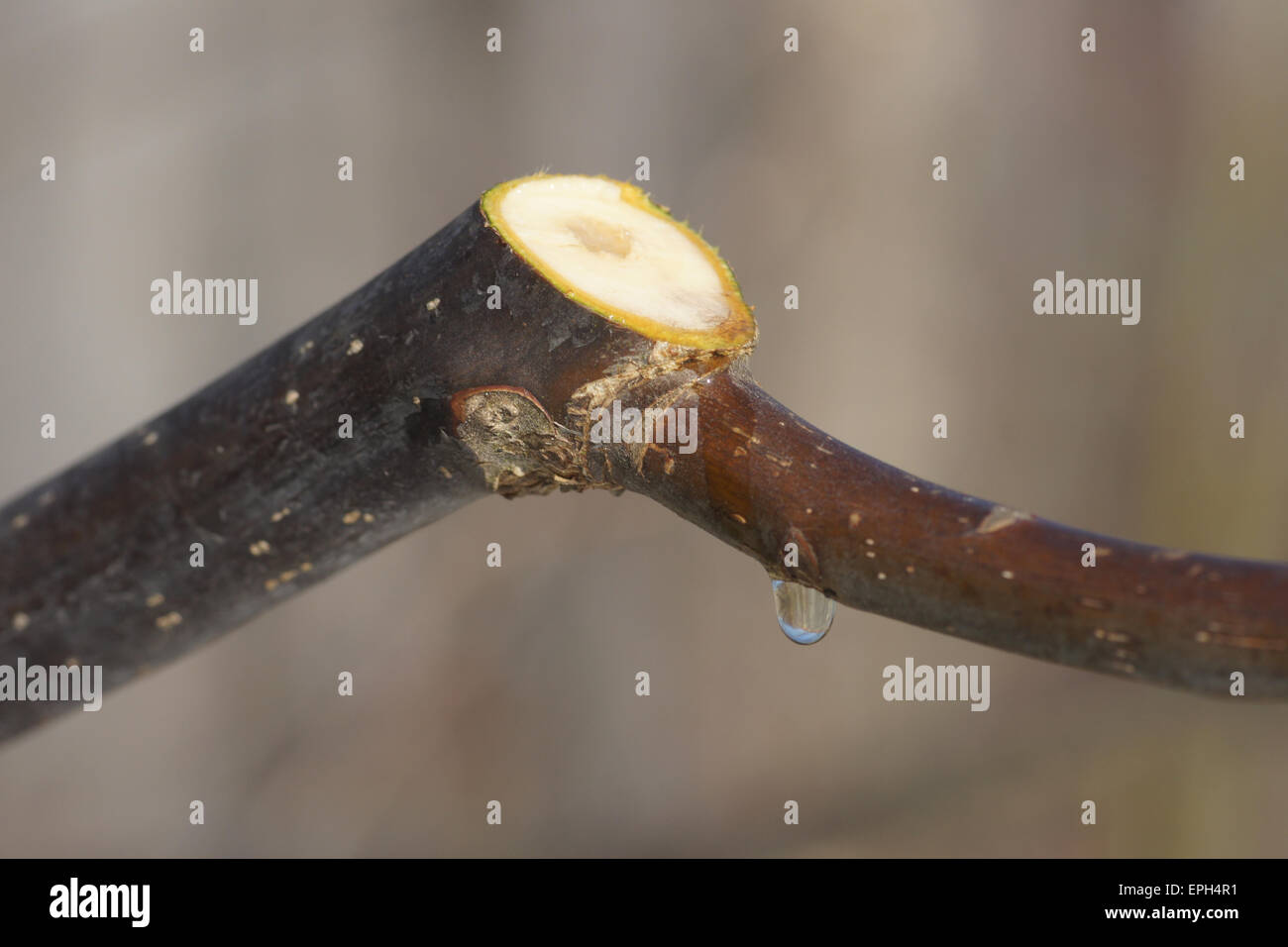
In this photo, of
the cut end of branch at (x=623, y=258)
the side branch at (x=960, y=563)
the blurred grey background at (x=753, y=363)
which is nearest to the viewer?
the side branch at (x=960, y=563)

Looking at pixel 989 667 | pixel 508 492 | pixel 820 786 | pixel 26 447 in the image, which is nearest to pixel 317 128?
pixel 26 447

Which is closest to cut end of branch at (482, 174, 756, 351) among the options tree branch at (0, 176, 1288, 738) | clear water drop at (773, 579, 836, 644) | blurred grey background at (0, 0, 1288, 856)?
tree branch at (0, 176, 1288, 738)

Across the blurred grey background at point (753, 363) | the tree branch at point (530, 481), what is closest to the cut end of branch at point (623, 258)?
the tree branch at point (530, 481)

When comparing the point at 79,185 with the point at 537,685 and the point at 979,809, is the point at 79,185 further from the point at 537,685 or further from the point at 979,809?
the point at 979,809

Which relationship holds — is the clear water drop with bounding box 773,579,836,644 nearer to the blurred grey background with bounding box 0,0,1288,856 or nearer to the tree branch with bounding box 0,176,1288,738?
the tree branch with bounding box 0,176,1288,738

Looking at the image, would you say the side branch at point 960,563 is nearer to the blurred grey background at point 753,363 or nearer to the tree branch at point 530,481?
the tree branch at point 530,481

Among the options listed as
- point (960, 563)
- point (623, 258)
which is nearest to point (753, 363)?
point (623, 258)

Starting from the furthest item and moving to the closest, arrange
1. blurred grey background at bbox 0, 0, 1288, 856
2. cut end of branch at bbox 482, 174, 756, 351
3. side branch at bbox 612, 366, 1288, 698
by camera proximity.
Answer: blurred grey background at bbox 0, 0, 1288, 856, cut end of branch at bbox 482, 174, 756, 351, side branch at bbox 612, 366, 1288, 698
